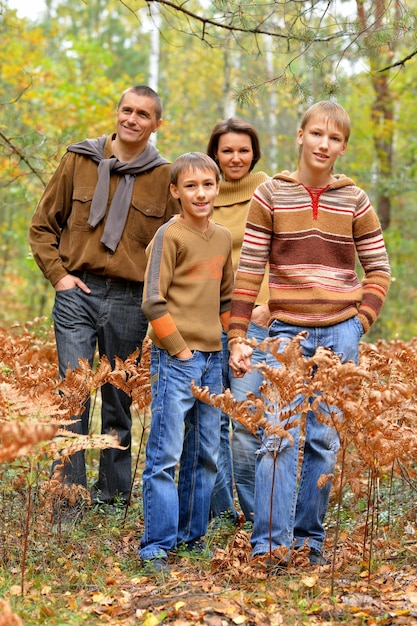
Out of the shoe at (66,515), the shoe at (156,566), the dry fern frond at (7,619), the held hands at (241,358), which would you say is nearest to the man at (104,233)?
the shoe at (66,515)

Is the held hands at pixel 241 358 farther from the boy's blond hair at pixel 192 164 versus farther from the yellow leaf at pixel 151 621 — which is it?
the yellow leaf at pixel 151 621

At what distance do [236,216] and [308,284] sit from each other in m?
1.19

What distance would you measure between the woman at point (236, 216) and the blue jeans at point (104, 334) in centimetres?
72

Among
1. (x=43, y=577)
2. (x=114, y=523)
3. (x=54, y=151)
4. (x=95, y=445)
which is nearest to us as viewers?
(x=95, y=445)

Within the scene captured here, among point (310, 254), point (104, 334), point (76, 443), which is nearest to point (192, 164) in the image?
point (310, 254)

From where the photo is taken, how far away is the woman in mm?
4824

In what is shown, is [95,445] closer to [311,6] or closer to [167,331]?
[167,331]

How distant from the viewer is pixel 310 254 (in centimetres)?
404

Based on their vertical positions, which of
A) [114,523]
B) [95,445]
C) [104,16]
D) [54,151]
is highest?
[104,16]

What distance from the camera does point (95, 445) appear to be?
3439 mm

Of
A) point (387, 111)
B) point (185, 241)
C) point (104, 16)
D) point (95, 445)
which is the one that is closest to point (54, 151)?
point (185, 241)

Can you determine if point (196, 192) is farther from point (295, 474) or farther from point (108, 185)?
point (295, 474)

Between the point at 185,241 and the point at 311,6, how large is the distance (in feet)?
6.60

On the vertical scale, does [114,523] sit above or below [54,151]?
below
